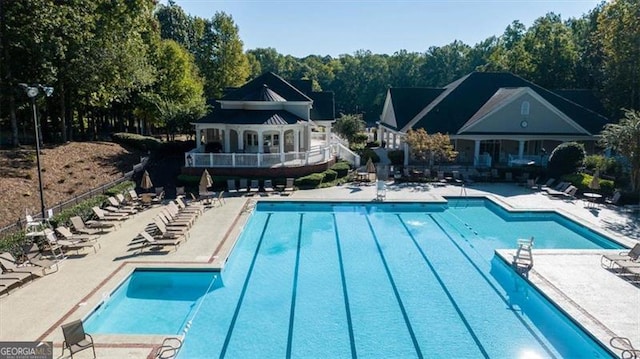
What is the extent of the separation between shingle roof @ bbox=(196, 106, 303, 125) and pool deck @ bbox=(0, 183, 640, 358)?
8.08 metres

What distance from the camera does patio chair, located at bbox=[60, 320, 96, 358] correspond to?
8820mm

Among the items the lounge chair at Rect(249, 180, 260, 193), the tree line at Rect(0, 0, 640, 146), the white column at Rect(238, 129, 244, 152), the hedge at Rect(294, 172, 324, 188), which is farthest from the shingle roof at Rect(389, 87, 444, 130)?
the lounge chair at Rect(249, 180, 260, 193)

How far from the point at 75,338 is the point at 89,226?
10.0 metres

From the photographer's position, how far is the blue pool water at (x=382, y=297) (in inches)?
408

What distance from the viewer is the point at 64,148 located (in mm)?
28453

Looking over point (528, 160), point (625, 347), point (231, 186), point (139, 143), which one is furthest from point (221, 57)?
point (625, 347)

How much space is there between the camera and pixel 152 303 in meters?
12.6

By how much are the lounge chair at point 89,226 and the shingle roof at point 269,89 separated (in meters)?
15.4

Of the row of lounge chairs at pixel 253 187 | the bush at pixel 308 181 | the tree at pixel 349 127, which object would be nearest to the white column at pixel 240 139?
the row of lounge chairs at pixel 253 187

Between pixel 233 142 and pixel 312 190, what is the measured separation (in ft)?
32.6

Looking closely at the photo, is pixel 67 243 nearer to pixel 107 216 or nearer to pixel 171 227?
pixel 171 227

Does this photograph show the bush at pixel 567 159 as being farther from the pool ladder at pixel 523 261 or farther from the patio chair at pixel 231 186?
the patio chair at pixel 231 186

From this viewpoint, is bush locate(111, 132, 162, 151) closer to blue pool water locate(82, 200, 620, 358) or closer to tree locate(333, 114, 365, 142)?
blue pool water locate(82, 200, 620, 358)

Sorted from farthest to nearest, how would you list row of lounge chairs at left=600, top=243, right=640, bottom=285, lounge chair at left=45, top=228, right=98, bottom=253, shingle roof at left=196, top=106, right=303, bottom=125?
shingle roof at left=196, top=106, right=303, bottom=125
lounge chair at left=45, top=228, right=98, bottom=253
row of lounge chairs at left=600, top=243, right=640, bottom=285
